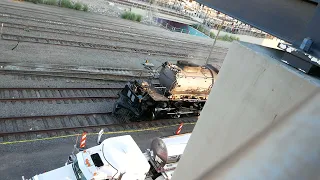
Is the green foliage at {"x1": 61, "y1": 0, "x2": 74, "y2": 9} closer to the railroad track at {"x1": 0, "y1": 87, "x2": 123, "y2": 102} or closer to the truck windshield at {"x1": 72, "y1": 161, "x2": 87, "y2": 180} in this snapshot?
the railroad track at {"x1": 0, "y1": 87, "x2": 123, "y2": 102}

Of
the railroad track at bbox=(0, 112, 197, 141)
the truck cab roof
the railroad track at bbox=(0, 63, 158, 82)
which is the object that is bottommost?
the railroad track at bbox=(0, 112, 197, 141)

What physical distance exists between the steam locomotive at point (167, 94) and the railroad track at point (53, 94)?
6.30ft

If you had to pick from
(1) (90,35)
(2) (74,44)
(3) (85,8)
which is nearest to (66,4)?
(3) (85,8)

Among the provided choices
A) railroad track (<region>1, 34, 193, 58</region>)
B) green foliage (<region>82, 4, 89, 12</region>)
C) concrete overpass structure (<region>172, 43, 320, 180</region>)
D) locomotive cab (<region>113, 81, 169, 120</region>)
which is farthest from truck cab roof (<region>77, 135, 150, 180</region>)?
green foliage (<region>82, 4, 89, 12</region>)

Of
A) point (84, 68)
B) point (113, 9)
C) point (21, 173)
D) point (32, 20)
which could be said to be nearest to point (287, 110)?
point (21, 173)

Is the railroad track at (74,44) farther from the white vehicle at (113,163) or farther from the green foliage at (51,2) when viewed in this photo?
the green foliage at (51,2)

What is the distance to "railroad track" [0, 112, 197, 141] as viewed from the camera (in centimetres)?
1229

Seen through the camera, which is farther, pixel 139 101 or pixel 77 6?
pixel 77 6

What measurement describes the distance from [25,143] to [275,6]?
11.7 meters

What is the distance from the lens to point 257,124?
213 centimetres

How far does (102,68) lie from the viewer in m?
20.6

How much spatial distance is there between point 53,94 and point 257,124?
49.0 feet

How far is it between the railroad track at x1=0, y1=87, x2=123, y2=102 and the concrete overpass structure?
44.1ft

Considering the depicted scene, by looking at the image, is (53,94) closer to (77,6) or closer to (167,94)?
(167,94)
